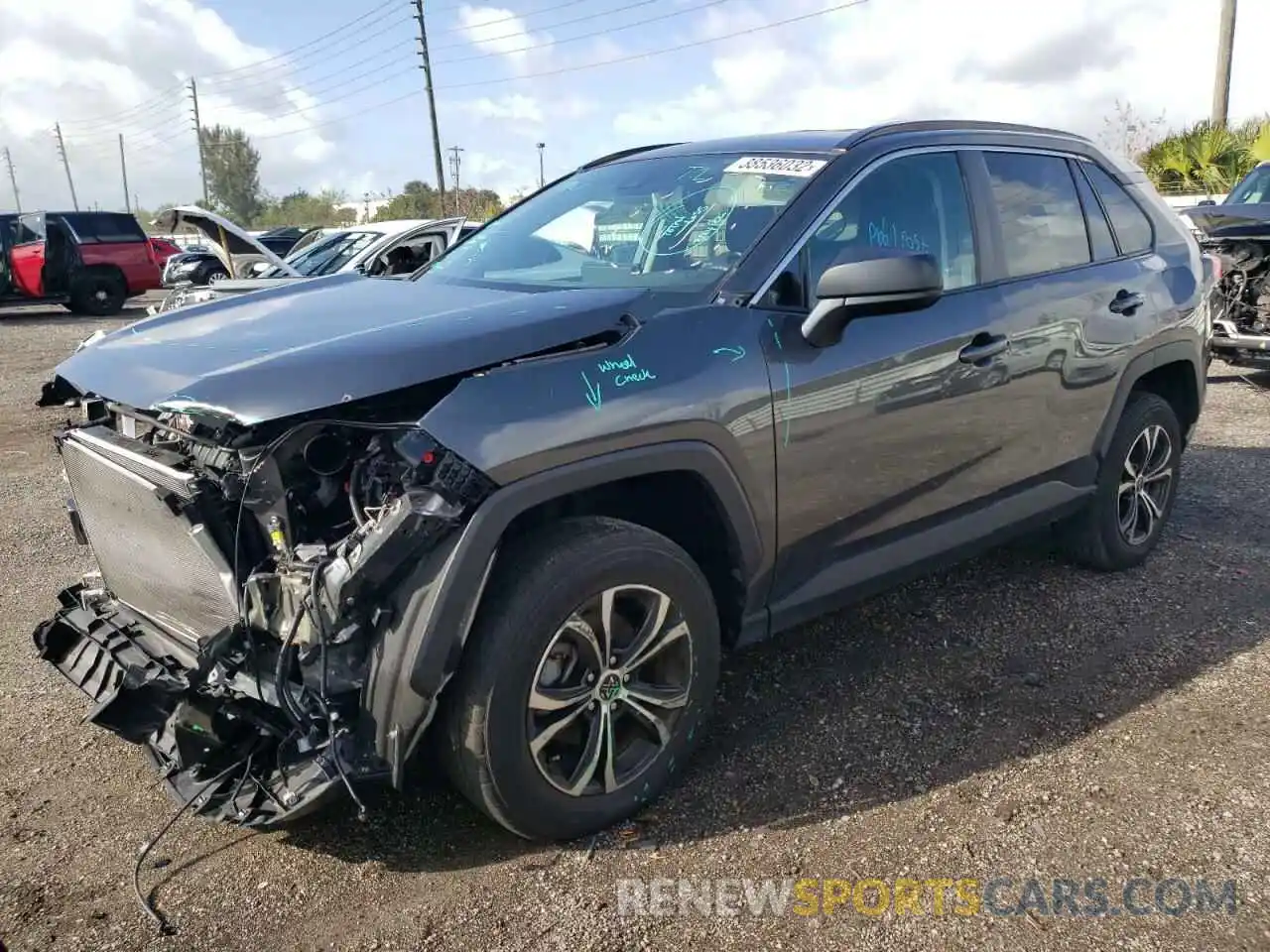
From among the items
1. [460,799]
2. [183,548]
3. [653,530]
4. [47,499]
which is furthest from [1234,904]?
[47,499]

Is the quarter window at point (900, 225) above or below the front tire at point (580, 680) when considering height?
above

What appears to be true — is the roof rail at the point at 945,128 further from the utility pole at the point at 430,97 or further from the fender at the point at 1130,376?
the utility pole at the point at 430,97

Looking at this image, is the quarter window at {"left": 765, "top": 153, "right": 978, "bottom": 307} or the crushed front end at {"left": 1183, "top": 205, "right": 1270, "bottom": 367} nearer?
the quarter window at {"left": 765, "top": 153, "right": 978, "bottom": 307}

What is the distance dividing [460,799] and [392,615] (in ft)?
2.83

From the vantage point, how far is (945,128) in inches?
150

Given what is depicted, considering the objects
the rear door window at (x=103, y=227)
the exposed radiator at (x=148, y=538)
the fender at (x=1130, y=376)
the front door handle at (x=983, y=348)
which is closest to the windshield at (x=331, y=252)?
the exposed radiator at (x=148, y=538)

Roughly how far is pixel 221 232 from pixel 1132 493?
822 centimetres

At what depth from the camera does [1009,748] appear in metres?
3.30

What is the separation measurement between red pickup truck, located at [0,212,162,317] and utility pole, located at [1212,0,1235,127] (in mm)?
21090

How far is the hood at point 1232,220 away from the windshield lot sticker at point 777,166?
24.5 feet

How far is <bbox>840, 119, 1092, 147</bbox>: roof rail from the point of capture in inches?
140

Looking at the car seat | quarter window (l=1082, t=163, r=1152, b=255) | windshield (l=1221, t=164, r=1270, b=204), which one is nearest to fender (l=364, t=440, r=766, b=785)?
the car seat

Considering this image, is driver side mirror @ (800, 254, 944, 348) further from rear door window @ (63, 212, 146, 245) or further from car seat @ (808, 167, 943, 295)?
rear door window @ (63, 212, 146, 245)

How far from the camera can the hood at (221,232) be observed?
9398 mm
